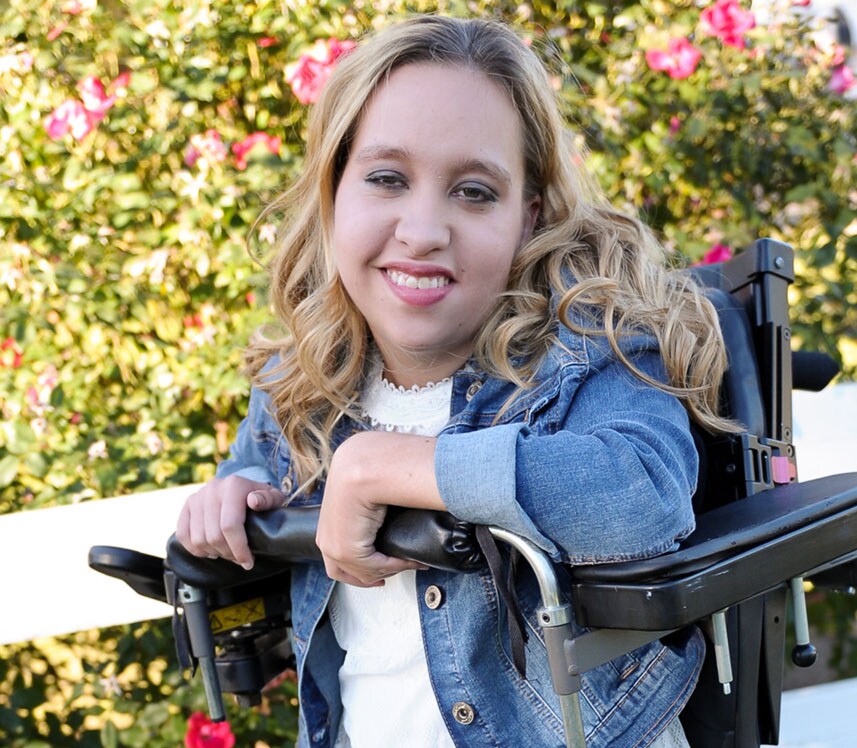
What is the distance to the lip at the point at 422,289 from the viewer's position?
1.45 metres

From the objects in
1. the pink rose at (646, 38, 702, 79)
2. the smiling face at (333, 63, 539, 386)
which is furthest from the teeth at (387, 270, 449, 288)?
the pink rose at (646, 38, 702, 79)

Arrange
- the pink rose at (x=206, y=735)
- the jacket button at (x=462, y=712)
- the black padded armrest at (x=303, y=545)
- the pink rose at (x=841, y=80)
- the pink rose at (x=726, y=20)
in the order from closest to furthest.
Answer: the black padded armrest at (x=303, y=545) < the jacket button at (x=462, y=712) < the pink rose at (x=206, y=735) < the pink rose at (x=726, y=20) < the pink rose at (x=841, y=80)

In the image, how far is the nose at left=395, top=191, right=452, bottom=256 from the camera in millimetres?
1420

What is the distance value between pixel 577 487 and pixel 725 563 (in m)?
0.18

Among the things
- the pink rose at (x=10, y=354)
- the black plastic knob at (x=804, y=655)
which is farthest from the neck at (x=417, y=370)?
the pink rose at (x=10, y=354)

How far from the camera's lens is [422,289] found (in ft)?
4.79

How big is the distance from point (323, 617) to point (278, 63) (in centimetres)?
150

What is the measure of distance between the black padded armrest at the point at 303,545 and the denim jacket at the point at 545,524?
43 mm

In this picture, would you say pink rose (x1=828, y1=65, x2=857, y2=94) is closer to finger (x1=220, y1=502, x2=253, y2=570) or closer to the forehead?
the forehead

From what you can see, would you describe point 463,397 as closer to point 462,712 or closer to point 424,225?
point 424,225

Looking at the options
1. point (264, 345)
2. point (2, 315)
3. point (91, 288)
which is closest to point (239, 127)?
point (91, 288)

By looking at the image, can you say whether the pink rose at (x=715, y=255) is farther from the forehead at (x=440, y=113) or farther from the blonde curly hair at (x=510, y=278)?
the forehead at (x=440, y=113)

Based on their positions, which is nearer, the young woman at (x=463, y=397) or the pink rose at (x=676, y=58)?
the young woman at (x=463, y=397)

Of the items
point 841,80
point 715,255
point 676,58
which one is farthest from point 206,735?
point 841,80
